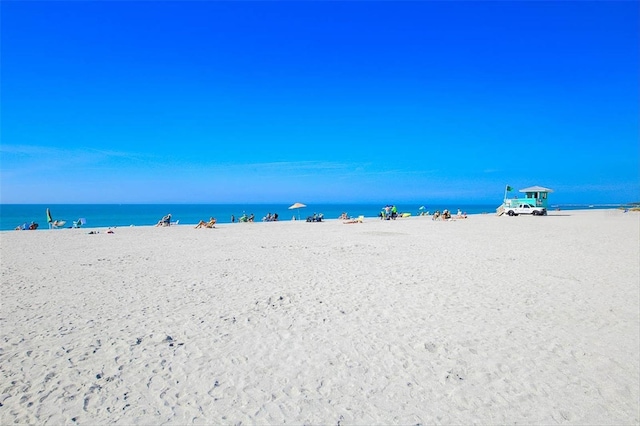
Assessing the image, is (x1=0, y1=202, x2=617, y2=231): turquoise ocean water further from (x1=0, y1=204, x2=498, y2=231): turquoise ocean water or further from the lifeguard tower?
the lifeguard tower

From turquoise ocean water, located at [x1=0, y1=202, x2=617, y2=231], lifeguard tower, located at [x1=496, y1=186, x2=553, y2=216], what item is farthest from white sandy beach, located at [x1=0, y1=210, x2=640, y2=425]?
turquoise ocean water, located at [x1=0, y1=202, x2=617, y2=231]

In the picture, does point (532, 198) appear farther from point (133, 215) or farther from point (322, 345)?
point (133, 215)

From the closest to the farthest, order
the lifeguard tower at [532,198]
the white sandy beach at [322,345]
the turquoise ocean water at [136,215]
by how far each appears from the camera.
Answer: the white sandy beach at [322,345] < the lifeguard tower at [532,198] < the turquoise ocean water at [136,215]

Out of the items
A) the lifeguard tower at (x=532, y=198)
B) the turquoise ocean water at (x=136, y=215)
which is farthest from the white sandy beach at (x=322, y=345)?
the turquoise ocean water at (x=136, y=215)

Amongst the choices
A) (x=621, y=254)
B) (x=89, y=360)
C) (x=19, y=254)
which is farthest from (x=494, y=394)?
(x=19, y=254)

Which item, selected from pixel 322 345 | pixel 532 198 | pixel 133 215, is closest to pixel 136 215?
pixel 133 215

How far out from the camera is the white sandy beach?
3932mm

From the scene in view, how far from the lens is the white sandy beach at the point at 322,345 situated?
155 inches

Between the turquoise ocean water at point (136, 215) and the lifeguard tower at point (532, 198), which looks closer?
the lifeguard tower at point (532, 198)

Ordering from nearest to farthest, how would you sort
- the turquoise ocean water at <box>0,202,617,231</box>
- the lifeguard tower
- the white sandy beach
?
the white sandy beach < the lifeguard tower < the turquoise ocean water at <box>0,202,617,231</box>

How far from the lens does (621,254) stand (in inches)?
490

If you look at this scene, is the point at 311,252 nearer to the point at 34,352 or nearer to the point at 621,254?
the point at 34,352

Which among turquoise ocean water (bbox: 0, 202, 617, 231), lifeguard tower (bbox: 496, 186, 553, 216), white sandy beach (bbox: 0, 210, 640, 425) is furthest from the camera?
turquoise ocean water (bbox: 0, 202, 617, 231)

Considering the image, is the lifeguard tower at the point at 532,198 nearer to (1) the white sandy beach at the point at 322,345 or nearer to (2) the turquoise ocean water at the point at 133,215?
(2) the turquoise ocean water at the point at 133,215
